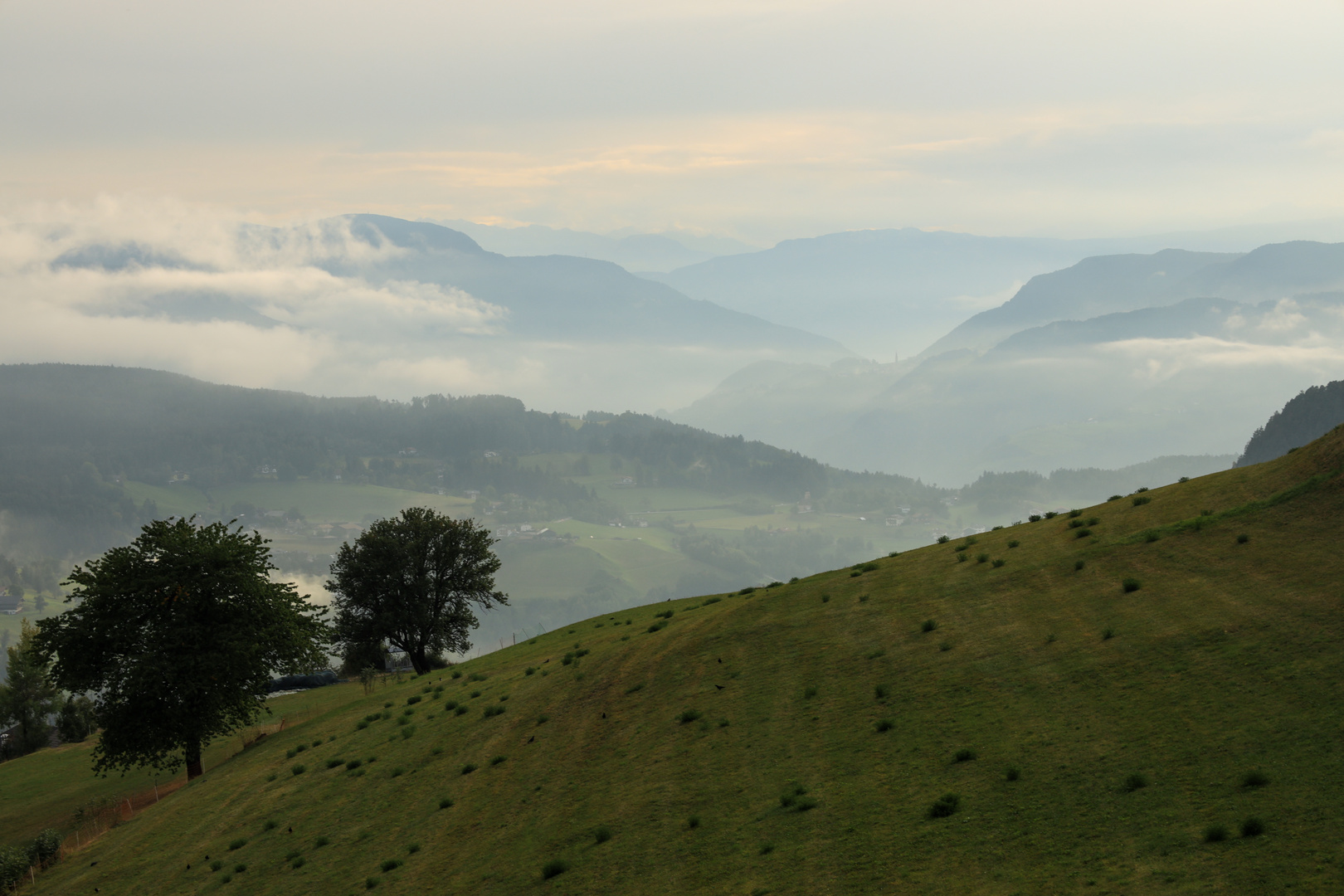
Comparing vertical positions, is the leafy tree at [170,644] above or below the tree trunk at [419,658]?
above

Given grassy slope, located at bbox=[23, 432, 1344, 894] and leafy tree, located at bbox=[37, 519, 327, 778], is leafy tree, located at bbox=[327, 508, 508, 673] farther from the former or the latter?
grassy slope, located at bbox=[23, 432, 1344, 894]

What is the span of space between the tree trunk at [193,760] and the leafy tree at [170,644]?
0.05m

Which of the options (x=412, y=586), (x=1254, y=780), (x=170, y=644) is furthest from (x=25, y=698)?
(x=1254, y=780)

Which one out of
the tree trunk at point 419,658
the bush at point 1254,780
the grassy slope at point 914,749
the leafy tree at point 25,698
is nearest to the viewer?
the bush at point 1254,780

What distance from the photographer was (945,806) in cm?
1755

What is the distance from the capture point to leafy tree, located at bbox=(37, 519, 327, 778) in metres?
43.7

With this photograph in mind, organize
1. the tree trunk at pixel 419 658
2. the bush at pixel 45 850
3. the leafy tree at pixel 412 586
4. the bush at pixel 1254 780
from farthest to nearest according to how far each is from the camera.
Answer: the tree trunk at pixel 419 658, the leafy tree at pixel 412 586, the bush at pixel 45 850, the bush at pixel 1254 780

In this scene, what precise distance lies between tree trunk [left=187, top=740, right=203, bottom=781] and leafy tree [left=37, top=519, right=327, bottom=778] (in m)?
0.05

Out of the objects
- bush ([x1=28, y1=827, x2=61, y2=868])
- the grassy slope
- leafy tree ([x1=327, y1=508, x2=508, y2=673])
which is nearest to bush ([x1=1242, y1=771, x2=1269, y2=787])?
the grassy slope

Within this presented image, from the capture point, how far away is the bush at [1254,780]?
1530 cm

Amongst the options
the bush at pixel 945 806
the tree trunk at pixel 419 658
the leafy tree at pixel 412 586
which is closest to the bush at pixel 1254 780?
the bush at pixel 945 806

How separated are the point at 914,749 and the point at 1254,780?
7.07 metres

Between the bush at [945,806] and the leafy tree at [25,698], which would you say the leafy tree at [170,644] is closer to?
the bush at [945,806]

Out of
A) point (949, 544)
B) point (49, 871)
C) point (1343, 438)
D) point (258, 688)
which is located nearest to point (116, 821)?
point (49, 871)
